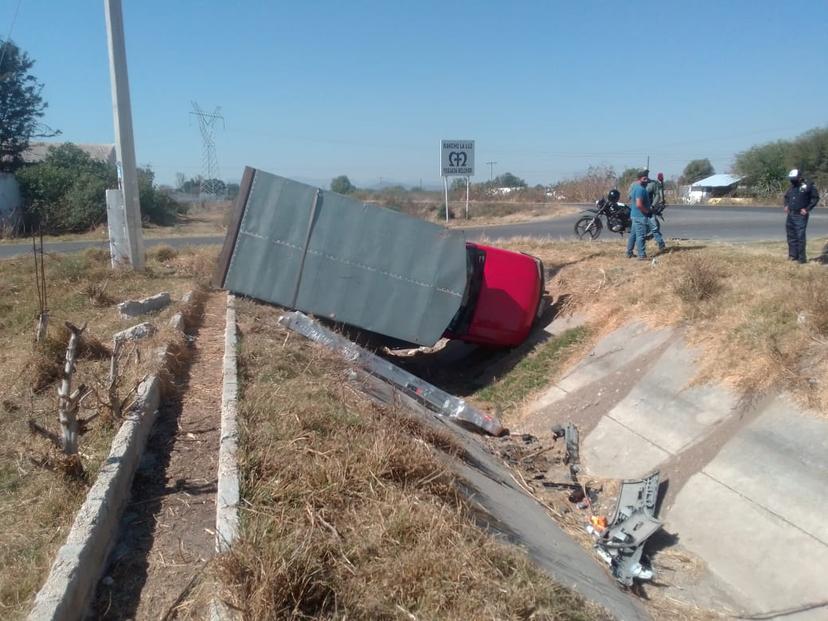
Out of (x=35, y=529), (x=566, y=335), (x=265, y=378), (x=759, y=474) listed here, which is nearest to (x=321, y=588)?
(x=35, y=529)

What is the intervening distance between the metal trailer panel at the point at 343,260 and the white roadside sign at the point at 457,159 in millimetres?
11796

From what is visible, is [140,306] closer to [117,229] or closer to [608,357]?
[117,229]

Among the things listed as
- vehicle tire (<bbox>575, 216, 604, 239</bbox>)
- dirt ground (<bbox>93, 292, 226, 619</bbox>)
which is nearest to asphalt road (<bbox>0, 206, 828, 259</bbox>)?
vehicle tire (<bbox>575, 216, 604, 239</bbox>)

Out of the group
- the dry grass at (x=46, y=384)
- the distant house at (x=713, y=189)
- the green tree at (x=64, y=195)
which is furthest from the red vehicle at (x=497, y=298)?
the distant house at (x=713, y=189)

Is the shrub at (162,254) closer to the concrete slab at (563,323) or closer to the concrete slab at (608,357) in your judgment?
the concrete slab at (563,323)

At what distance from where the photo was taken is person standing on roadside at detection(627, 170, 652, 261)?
12055 millimetres

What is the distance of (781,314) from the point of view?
8.05 meters

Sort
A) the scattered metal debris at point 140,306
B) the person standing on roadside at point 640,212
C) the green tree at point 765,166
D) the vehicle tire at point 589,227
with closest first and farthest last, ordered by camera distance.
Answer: the scattered metal debris at point 140,306, the person standing on roadside at point 640,212, the vehicle tire at point 589,227, the green tree at point 765,166

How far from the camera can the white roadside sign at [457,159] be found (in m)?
21.2

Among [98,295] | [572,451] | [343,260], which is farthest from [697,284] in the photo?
[98,295]

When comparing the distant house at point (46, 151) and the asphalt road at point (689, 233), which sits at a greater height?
the distant house at point (46, 151)

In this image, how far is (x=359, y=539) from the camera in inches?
138

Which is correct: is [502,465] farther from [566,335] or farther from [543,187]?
[543,187]

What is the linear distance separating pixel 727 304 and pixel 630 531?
407cm
